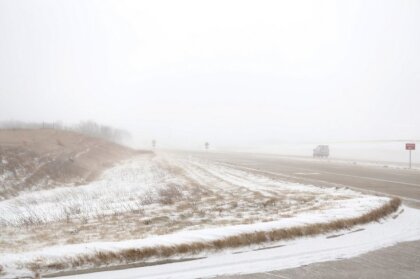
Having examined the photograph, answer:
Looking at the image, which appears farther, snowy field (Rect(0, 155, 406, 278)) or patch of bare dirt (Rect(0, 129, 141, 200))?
patch of bare dirt (Rect(0, 129, 141, 200))

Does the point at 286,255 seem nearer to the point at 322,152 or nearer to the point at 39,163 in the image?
the point at 39,163

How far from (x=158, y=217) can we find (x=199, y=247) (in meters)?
3.72

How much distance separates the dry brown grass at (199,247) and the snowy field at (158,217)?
140 millimetres

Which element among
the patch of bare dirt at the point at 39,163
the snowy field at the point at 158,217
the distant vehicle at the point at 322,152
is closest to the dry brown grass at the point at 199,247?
the snowy field at the point at 158,217

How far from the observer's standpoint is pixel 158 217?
35.3 ft

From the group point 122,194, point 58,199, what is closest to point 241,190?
point 122,194

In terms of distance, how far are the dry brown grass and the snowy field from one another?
140mm

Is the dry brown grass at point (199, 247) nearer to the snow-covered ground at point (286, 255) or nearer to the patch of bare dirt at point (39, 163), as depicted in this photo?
the snow-covered ground at point (286, 255)

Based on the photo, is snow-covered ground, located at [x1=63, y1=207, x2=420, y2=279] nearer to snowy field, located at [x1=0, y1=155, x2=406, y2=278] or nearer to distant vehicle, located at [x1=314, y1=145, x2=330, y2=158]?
snowy field, located at [x1=0, y1=155, x2=406, y2=278]

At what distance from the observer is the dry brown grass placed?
6.51 meters

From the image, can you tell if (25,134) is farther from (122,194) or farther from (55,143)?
(122,194)

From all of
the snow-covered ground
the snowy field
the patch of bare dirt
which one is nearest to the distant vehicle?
the patch of bare dirt

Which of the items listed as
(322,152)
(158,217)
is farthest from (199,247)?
(322,152)

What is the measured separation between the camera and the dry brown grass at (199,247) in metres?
6.51
